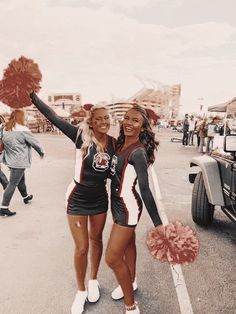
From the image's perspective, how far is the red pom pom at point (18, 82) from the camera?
2781mm

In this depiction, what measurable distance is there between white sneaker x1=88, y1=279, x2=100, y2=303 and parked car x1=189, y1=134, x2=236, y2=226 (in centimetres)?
175

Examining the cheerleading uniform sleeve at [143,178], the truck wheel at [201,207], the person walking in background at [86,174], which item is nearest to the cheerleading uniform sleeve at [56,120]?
the person walking in background at [86,174]

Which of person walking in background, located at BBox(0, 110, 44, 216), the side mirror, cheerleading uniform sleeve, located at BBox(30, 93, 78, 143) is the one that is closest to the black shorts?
cheerleading uniform sleeve, located at BBox(30, 93, 78, 143)

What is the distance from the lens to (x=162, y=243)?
2.34m

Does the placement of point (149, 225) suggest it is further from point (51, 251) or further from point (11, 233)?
point (11, 233)

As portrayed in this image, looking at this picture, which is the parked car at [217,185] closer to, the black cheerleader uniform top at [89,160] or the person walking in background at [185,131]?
the black cheerleader uniform top at [89,160]

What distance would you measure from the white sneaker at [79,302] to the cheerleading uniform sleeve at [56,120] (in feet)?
4.28

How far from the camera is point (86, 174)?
2697 millimetres

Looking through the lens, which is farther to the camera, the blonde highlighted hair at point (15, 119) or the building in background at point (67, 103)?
the blonde highlighted hair at point (15, 119)

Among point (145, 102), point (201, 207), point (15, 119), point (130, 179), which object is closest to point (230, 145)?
point (145, 102)

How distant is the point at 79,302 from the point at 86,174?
3.58ft

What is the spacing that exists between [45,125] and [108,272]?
32554mm

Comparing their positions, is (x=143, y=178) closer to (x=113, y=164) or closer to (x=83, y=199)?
(x=113, y=164)

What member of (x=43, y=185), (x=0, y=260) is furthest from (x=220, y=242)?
(x=43, y=185)
